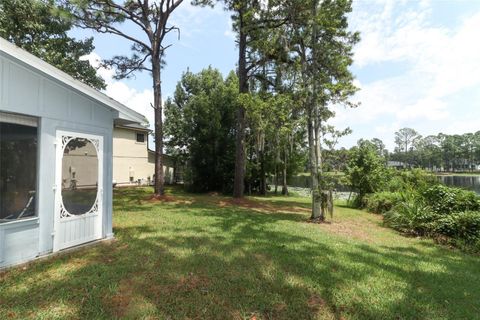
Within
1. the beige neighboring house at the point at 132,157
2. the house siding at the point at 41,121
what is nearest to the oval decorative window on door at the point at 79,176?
the house siding at the point at 41,121

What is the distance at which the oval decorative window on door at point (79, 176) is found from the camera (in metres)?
4.72

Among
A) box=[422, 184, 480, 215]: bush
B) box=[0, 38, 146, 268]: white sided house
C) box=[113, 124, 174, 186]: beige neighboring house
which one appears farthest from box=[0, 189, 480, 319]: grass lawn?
box=[113, 124, 174, 186]: beige neighboring house

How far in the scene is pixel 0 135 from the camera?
3879 millimetres

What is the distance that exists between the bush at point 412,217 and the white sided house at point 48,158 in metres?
8.44

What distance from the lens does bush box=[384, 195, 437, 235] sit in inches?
303

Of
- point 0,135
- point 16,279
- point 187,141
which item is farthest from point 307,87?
point 187,141

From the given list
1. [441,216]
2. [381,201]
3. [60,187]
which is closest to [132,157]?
[60,187]

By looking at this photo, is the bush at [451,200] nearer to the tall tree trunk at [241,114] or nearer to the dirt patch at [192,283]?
the dirt patch at [192,283]

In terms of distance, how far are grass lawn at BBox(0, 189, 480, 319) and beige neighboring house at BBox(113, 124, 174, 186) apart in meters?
14.1

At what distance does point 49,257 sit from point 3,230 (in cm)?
83

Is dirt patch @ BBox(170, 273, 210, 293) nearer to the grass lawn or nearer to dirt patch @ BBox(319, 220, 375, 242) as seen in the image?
the grass lawn

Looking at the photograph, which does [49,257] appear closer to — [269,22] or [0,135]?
[0,135]

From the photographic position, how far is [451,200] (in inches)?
305

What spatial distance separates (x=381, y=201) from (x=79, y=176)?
37.4 ft
